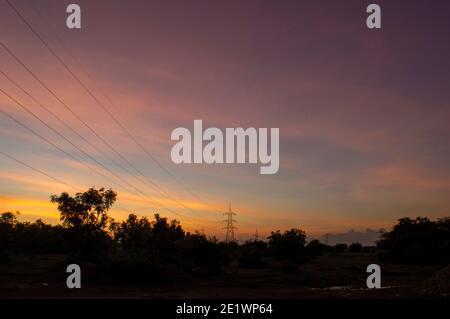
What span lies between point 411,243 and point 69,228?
60937 mm

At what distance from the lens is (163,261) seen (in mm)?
51094

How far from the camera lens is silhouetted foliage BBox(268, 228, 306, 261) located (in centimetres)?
7919

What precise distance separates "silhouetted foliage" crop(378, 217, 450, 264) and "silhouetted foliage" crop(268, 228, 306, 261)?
19.5 meters

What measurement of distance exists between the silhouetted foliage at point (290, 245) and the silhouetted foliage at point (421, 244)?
19.5 meters

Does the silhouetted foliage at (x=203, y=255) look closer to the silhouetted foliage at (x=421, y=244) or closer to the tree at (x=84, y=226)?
the tree at (x=84, y=226)

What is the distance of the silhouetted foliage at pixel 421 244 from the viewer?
8300 cm

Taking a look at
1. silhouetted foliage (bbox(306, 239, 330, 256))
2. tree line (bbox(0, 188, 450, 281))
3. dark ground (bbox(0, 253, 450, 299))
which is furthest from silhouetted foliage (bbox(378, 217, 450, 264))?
dark ground (bbox(0, 253, 450, 299))

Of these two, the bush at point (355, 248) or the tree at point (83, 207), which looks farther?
the bush at point (355, 248)

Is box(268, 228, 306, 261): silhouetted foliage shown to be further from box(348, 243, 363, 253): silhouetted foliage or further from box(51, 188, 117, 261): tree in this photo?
box(348, 243, 363, 253): silhouetted foliage

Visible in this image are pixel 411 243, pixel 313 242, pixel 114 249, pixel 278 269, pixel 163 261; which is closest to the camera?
pixel 163 261

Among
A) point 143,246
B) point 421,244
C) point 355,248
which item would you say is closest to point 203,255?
point 143,246

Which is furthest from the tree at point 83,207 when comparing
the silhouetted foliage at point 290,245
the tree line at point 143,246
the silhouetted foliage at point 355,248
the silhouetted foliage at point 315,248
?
the silhouetted foliage at point 355,248
